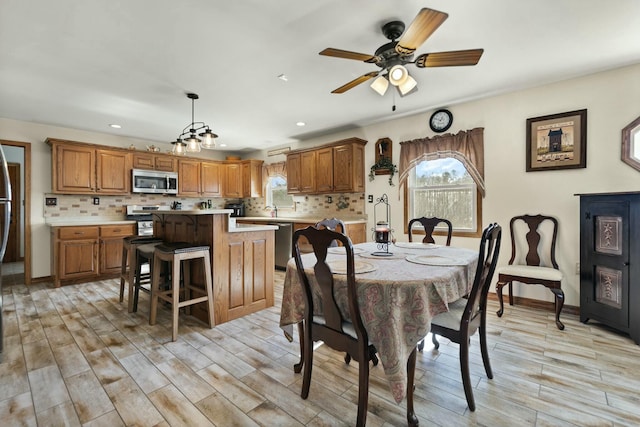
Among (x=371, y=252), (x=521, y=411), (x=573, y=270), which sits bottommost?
(x=521, y=411)

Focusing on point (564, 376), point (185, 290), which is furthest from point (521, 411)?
point (185, 290)

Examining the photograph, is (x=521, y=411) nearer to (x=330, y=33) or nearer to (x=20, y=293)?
(x=330, y=33)

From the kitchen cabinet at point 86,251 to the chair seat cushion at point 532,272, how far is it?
5331mm

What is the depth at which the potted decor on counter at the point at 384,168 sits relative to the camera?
14.1 feet

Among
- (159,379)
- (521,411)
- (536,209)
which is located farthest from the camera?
(536,209)

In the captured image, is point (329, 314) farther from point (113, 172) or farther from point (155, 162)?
point (155, 162)

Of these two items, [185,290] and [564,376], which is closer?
[564,376]

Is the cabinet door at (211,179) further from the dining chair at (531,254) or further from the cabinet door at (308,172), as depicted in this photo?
the dining chair at (531,254)

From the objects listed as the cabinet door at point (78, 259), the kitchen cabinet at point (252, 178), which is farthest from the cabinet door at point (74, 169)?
the kitchen cabinet at point (252, 178)

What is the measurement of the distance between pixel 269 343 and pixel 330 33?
8.21ft

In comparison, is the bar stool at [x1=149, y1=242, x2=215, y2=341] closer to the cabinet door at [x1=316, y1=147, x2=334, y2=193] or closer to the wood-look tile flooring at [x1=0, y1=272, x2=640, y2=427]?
the wood-look tile flooring at [x1=0, y1=272, x2=640, y2=427]

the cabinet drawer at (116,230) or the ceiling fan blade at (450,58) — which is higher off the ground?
the ceiling fan blade at (450,58)

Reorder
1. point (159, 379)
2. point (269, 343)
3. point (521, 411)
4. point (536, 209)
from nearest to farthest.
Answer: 1. point (521, 411)
2. point (159, 379)
3. point (269, 343)
4. point (536, 209)

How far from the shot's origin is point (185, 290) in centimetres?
306
